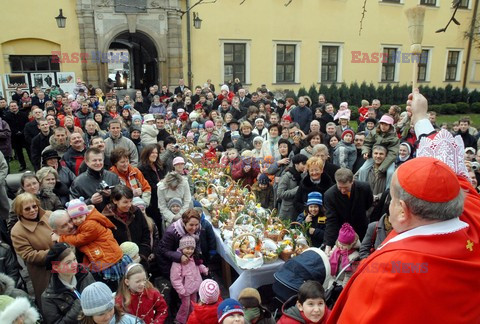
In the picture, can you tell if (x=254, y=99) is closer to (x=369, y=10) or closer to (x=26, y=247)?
(x=26, y=247)

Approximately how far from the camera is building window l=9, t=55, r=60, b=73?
46.0 feet

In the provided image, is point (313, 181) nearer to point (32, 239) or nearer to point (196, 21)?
point (32, 239)

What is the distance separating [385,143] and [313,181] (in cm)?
175

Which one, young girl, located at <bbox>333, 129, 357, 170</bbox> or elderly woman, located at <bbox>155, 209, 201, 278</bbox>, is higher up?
young girl, located at <bbox>333, 129, 357, 170</bbox>

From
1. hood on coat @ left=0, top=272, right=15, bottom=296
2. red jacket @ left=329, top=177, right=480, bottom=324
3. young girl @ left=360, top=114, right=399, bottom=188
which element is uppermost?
red jacket @ left=329, top=177, right=480, bottom=324

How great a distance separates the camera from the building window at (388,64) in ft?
67.4

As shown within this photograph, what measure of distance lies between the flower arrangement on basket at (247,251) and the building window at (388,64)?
63.6ft

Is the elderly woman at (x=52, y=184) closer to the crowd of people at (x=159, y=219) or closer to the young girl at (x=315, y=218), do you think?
the crowd of people at (x=159, y=219)

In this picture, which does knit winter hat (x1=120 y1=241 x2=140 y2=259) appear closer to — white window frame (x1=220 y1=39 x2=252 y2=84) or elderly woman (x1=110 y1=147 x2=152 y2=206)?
elderly woman (x1=110 y1=147 x2=152 y2=206)

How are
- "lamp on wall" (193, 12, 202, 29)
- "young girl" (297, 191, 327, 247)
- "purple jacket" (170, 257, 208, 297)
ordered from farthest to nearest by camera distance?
"lamp on wall" (193, 12, 202, 29) → "young girl" (297, 191, 327, 247) → "purple jacket" (170, 257, 208, 297)

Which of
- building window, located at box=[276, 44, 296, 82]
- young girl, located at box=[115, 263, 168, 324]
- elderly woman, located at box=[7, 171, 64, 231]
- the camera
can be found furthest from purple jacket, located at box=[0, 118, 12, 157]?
building window, located at box=[276, 44, 296, 82]

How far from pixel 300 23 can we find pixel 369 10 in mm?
4200

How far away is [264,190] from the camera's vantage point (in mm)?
6383

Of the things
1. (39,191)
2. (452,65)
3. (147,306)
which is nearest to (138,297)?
(147,306)
